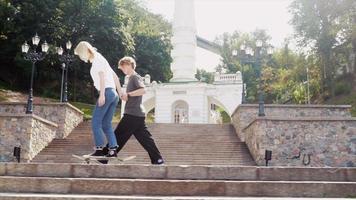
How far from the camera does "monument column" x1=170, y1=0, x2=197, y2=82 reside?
3062cm

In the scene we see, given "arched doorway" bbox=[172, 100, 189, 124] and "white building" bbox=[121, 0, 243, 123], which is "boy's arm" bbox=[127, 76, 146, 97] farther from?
"arched doorway" bbox=[172, 100, 189, 124]

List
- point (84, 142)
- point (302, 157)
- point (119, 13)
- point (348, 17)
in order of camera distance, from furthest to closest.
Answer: point (119, 13)
point (348, 17)
point (84, 142)
point (302, 157)

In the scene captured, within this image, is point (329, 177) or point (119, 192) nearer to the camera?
point (119, 192)

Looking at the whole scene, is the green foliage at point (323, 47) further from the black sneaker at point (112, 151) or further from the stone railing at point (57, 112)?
the black sneaker at point (112, 151)

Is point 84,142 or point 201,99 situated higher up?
point 201,99

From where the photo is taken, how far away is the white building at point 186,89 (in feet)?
96.7

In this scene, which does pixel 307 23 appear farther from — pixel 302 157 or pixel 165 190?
pixel 165 190

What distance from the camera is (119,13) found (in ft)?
128

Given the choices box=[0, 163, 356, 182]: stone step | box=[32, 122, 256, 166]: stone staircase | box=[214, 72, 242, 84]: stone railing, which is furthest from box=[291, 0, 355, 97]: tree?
box=[0, 163, 356, 182]: stone step

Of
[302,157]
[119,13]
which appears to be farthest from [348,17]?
[302,157]

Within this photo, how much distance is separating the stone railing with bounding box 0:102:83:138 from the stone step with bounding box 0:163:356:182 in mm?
13007

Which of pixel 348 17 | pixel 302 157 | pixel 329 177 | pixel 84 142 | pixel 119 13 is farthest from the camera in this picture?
pixel 119 13

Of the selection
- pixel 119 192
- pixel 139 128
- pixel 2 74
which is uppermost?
pixel 2 74

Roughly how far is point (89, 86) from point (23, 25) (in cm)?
854
